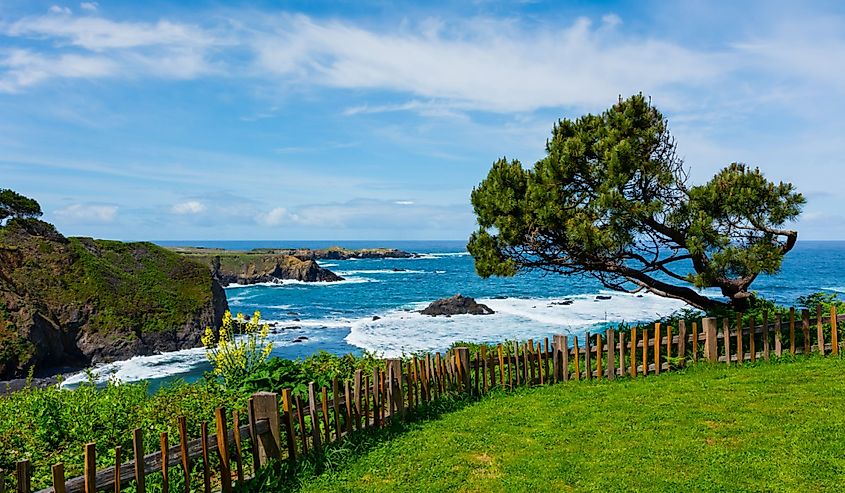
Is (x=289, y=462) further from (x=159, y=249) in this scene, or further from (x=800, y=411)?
(x=159, y=249)

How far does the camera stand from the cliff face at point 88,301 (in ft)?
93.6

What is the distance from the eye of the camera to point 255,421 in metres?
6.86

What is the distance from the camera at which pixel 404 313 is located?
5253 cm

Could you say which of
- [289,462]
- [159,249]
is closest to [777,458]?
[289,462]

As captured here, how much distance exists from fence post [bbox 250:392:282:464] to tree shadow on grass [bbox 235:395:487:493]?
6.2 inches

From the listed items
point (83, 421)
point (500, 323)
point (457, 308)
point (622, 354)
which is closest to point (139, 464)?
point (83, 421)

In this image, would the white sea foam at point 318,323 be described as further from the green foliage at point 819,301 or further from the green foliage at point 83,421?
the green foliage at point 83,421

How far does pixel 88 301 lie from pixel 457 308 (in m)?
27.5

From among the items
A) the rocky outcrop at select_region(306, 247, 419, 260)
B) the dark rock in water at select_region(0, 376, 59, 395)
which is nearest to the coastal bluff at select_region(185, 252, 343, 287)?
the dark rock in water at select_region(0, 376, 59, 395)

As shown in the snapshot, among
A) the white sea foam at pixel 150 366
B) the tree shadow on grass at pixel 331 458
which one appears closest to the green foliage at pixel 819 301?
the tree shadow on grass at pixel 331 458

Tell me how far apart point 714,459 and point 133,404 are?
8.09 metres

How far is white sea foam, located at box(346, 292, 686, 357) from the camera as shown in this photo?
37.2m

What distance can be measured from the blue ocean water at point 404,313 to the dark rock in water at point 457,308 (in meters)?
1.19

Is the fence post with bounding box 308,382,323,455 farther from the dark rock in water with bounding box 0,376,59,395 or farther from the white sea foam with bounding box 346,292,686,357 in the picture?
the white sea foam with bounding box 346,292,686,357
